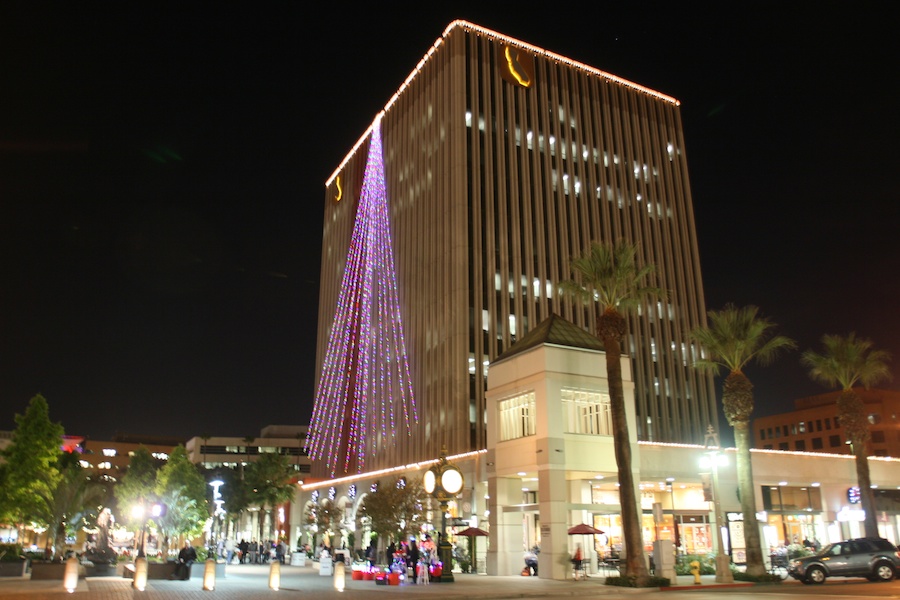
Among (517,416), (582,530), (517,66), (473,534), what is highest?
(517,66)

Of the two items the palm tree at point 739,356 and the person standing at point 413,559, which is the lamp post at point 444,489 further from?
the palm tree at point 739,356

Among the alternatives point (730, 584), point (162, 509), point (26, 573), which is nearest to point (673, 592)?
point (730, 584)

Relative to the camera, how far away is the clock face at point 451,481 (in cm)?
3030

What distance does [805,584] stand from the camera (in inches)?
1142

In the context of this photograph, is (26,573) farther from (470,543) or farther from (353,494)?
(353,494)

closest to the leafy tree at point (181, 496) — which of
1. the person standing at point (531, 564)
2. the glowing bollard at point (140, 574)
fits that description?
the person standing at point (531, 564)

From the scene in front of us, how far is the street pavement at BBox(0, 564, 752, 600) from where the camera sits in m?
22.0

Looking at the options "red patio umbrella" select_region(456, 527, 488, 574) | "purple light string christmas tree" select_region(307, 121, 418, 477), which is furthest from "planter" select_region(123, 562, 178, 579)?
"purple light string christmas tree" select_region(307, 121, 418, 477)

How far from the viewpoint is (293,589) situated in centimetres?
2505

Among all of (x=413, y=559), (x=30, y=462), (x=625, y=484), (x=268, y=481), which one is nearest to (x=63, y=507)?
(x=30, y=462)

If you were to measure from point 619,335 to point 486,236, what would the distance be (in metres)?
33.4

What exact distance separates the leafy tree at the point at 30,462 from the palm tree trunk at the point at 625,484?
3097 centimetres

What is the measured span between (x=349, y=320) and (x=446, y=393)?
967 inches

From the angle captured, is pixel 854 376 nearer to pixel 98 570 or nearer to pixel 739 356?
pixel 739 356
